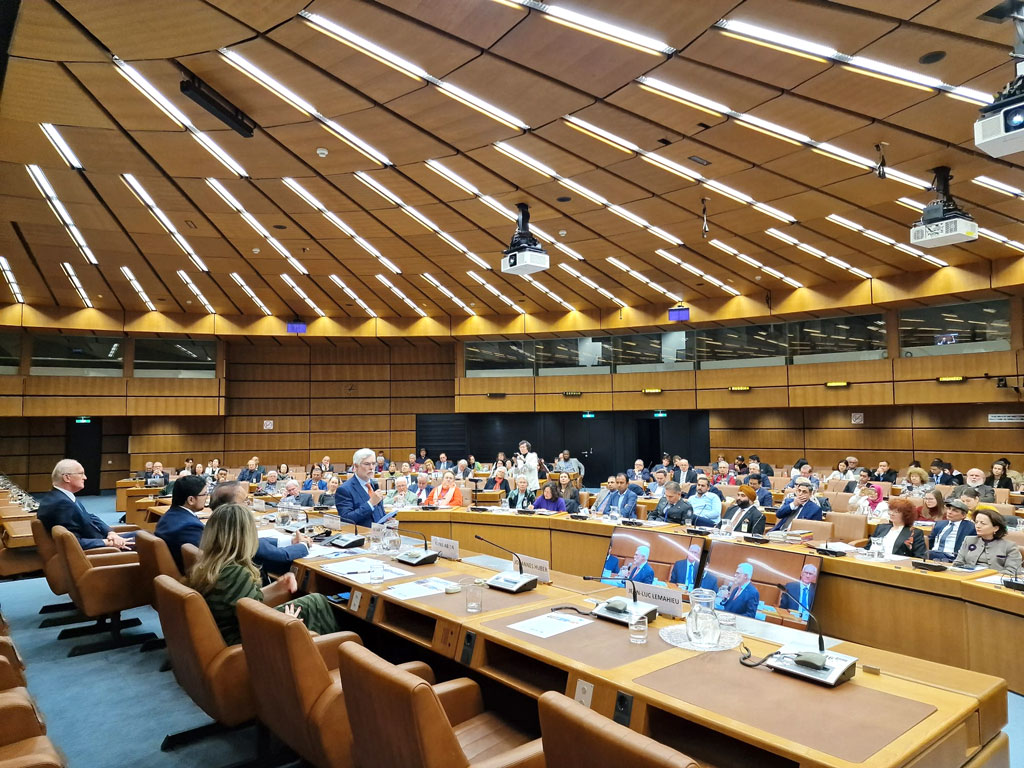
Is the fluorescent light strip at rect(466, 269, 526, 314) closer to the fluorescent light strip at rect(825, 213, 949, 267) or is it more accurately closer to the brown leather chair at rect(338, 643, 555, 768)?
the fluorescent light strip at rect(825, 213, 949, 267)

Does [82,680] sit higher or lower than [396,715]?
lower

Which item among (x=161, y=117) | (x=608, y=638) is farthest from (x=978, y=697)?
(x=161, y=117)

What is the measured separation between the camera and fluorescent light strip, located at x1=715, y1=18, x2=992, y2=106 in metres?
5.11

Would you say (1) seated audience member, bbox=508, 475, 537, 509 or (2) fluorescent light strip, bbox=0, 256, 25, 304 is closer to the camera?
(1) seated audience member, bbox=508, 475, 537, 509

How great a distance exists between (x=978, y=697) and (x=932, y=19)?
4904mm

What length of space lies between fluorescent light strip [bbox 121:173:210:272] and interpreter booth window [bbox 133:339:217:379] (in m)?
5.49

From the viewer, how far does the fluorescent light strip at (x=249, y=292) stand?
14.2 m

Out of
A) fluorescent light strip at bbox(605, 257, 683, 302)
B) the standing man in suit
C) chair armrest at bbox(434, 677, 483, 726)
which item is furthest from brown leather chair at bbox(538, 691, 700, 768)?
fluorescent light strip at bbox(605, 257, 683, 302)

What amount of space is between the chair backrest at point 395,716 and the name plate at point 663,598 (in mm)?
1476

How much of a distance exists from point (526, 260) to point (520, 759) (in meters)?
7.12

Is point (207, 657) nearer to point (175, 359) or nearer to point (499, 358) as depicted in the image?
point (499, 358)

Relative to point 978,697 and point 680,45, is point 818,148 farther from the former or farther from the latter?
point 978,697

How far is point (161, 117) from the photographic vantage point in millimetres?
6969

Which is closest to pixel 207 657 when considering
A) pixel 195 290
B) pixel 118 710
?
pixel 118 710
